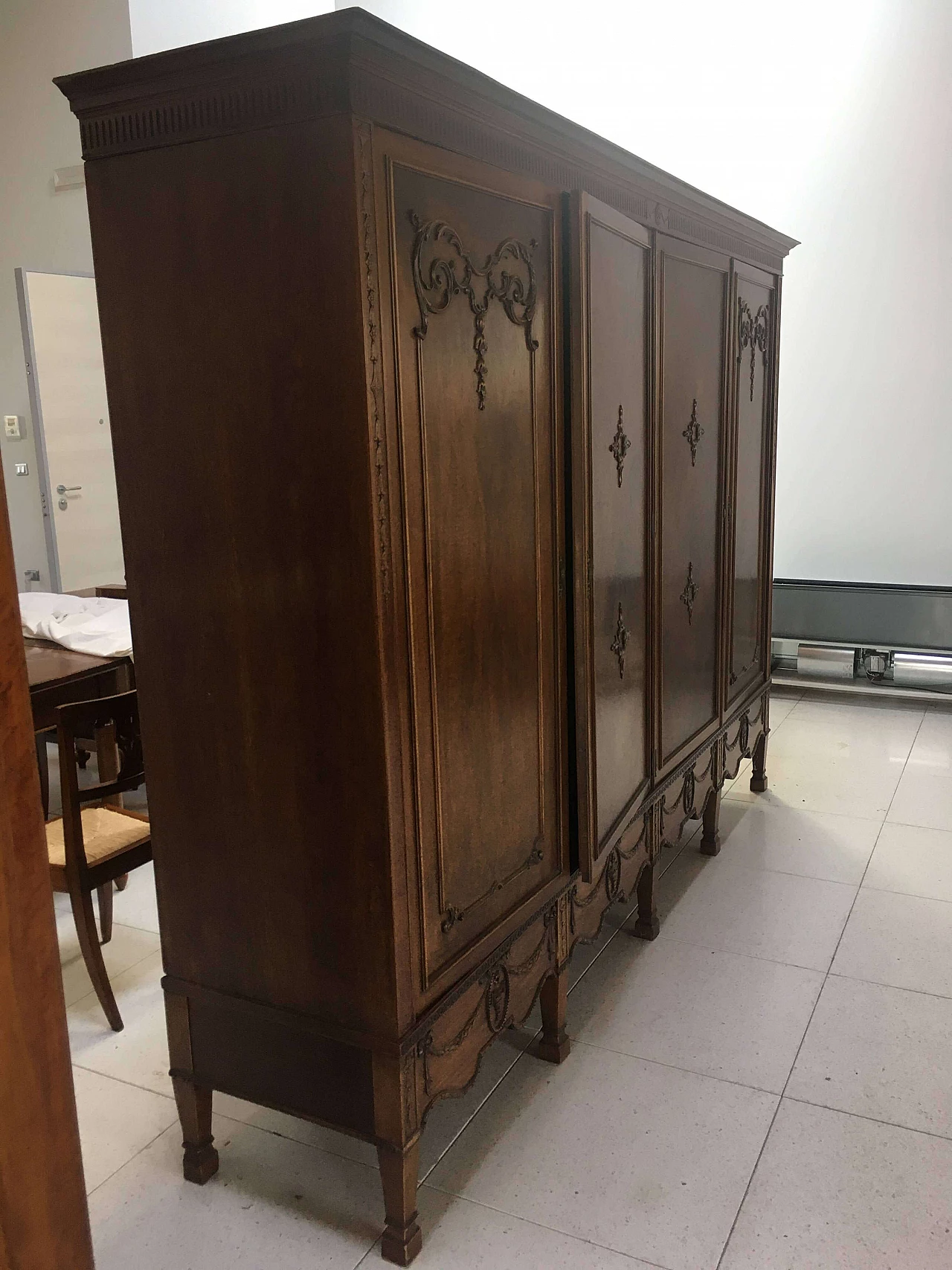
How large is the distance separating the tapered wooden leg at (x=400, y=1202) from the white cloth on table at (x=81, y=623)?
81.0 inches

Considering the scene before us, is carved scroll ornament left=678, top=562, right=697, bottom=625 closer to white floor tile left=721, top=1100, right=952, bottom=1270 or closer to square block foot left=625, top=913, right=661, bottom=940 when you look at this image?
square block foot left=625, top=913, right=661, bottom=940

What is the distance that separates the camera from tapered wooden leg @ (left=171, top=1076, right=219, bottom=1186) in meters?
1.99

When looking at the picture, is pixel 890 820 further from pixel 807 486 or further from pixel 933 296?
pixel 933 296

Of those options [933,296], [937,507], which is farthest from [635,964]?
[933,296]

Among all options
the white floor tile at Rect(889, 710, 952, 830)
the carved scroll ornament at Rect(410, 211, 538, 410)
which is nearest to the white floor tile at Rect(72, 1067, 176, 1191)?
the carved scroll ornament at Rect(410, 211, 538, 410)

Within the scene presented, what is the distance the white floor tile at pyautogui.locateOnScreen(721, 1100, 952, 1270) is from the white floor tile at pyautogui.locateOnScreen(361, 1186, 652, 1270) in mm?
245

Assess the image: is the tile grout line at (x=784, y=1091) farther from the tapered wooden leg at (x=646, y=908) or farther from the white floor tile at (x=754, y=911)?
the tapered wooden leg at (x=646, y=908)

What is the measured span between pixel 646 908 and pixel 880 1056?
29.2 inches

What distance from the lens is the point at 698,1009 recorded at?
8.39 ft

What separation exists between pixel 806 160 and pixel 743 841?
3468 mm

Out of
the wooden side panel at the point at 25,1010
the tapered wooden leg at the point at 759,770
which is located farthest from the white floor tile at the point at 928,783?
the wooden side panel at the point at 25,1010

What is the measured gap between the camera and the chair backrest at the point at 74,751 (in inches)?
94.2

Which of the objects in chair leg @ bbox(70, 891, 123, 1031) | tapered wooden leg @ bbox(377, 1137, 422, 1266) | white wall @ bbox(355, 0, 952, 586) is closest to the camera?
tapered wooden leg @ bbox(377, 1137, 422, 1266)

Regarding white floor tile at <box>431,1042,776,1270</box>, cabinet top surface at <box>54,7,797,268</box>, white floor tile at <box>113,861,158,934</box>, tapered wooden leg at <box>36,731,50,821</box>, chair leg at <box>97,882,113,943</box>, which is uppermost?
cabinet top surface at <box>54,7,797,268</box>
